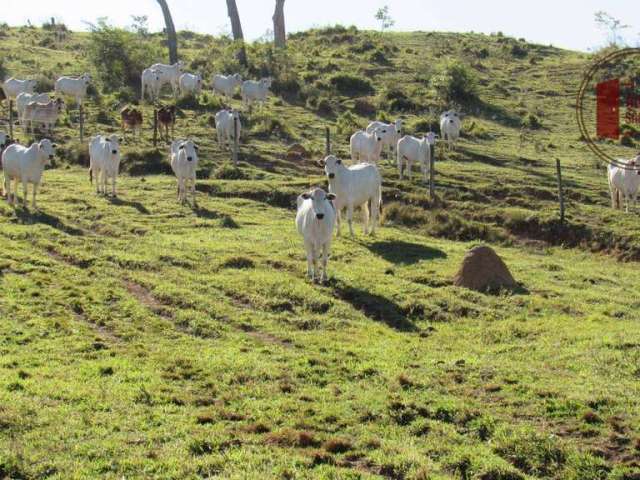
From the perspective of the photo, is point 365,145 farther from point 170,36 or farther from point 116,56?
point 170,36

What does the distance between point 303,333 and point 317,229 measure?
3.40 meters

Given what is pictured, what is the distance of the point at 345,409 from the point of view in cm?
1115

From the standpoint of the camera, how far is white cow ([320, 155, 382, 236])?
22344 millimetres

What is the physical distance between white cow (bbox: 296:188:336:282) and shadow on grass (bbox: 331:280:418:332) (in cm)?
67

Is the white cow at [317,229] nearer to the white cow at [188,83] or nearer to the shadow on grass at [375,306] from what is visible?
the shadow on grass at [375,306]

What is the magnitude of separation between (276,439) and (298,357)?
3.37 meters

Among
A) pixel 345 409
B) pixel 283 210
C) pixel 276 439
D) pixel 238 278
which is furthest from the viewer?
pixel 283 210

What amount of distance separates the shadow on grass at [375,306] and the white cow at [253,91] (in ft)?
88.5

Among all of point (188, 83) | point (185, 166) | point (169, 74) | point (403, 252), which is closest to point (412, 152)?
point (185, 166)

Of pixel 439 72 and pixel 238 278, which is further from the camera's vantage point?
pixel 439 72

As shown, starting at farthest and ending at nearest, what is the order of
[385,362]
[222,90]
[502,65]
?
1. [502,65]
2. [222,90]
3. [385,362]

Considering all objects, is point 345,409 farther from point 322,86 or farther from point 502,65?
point 502,65

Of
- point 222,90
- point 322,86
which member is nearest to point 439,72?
point 322,86

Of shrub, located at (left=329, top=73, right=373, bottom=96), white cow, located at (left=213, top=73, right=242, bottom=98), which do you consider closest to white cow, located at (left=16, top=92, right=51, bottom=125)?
white cow, located at (left=213, top=73, right=242, bottom=98)
